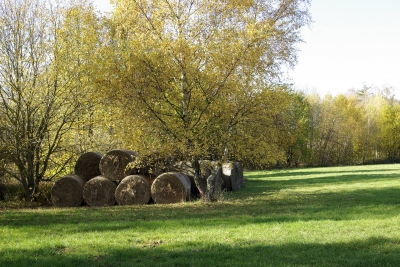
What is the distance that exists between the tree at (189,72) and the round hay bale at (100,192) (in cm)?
266

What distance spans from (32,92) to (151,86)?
5.31 metres

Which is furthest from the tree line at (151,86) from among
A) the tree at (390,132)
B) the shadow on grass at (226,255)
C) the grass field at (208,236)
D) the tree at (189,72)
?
the tree at (390,132)

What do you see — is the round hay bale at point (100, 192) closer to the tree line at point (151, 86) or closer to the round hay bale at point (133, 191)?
the round hay bale at point (133, 191)

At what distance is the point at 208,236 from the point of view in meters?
9.00

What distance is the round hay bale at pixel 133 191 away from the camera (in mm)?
15359

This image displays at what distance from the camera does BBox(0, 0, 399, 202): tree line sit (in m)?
14.1

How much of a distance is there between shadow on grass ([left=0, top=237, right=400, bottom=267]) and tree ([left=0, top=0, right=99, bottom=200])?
9426mm

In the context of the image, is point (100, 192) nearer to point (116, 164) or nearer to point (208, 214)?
point (116, 164)

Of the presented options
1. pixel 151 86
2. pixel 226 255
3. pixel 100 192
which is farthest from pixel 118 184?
pixel 226 255

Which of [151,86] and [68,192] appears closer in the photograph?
[151,86]

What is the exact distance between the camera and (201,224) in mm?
10570

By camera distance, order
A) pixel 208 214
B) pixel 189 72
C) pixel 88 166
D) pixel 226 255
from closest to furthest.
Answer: pixel 226 255
pixel 208 214
pixel 189 72
pixel 88 166

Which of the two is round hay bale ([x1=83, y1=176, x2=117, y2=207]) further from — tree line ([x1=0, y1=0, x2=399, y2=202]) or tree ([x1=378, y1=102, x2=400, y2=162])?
tree ([x1=378, y1=102, x2=400, y2=162])

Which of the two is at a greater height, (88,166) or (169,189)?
(88,166)
